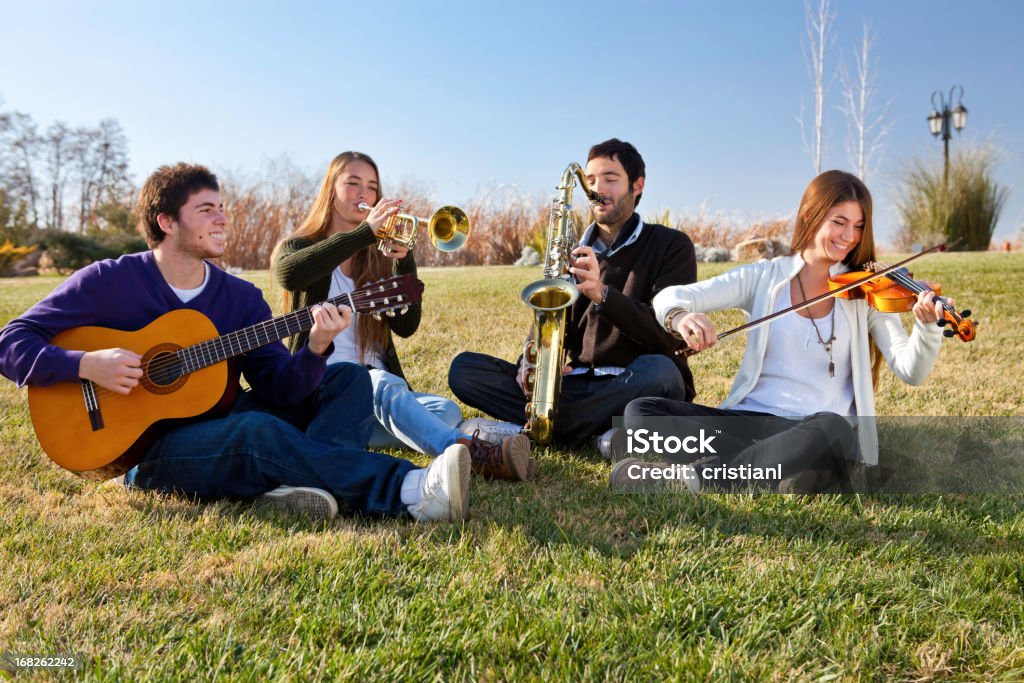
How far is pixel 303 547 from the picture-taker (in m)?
2.45

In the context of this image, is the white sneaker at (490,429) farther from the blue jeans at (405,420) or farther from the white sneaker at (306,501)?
the white sneaker at (306,501)

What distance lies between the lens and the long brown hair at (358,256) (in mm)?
3891

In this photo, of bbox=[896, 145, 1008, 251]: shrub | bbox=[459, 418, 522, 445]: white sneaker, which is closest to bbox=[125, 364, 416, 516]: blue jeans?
bbox=[459, 418, 522, 445]: white sneaker

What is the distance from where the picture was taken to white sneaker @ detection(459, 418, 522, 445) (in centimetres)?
369

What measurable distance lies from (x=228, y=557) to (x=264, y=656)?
2.01ft

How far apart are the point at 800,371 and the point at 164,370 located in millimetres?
2497

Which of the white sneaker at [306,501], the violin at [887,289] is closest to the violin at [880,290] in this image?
the violin at [887,289]

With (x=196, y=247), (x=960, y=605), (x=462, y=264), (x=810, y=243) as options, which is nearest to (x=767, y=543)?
(x=960, y=605)

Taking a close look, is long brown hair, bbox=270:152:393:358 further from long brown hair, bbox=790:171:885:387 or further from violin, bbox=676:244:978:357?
long brown hair, bbox=790:171:885:387

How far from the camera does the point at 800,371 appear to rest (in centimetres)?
331

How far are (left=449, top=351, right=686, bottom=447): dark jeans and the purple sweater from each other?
1061 mm

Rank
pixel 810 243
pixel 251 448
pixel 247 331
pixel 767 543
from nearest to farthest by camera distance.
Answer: pixel 767 543 → pixel 251 448 → pixel 247 331 → pixel 810 243

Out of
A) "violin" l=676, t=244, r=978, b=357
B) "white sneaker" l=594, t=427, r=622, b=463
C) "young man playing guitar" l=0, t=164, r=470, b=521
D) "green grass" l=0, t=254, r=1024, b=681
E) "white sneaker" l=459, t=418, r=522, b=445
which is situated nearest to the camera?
"green grass" l=0, t=254, r=1024, b=681

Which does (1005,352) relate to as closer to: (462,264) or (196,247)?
(196,247)
